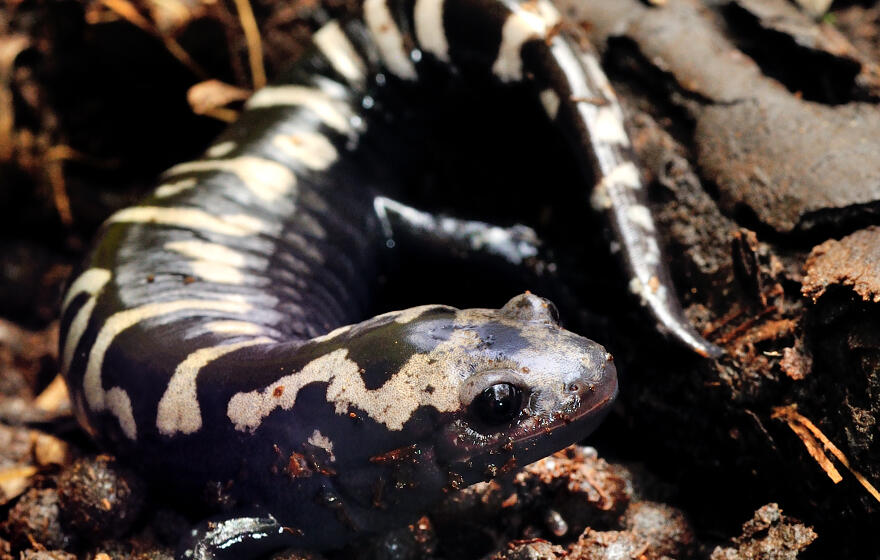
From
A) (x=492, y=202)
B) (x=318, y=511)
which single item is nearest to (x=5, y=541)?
(x=318, y=511)

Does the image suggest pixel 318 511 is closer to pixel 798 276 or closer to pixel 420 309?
pixel 420 309

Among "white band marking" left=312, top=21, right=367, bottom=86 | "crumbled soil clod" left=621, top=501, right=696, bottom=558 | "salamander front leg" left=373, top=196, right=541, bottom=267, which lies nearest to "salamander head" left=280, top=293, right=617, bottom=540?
"crumbled soil clod" left=621, top=501, right=696, bottom=558

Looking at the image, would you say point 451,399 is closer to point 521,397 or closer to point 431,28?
point 521,397

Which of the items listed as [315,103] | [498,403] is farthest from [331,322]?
[498,403]

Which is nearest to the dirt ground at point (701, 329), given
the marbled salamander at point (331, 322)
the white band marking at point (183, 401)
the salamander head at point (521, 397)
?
the marbled salamander at point (331, 322)

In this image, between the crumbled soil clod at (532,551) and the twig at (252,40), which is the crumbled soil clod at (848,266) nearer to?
the crumbled soil clod at (532,551)

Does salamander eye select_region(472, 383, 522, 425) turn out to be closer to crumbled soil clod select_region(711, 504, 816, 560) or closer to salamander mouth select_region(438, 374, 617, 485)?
salamander mouth select_region(438, 374, 617, 485)

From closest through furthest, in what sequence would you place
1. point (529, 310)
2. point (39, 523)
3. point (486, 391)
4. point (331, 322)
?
point (486, 391) → point (529, 310) → point (39, 523) → point (331, 322)
